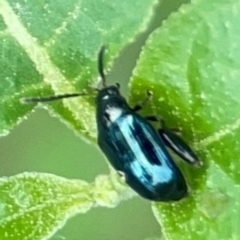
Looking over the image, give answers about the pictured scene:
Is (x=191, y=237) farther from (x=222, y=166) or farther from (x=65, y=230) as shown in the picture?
Answer: (x=65, y=230)

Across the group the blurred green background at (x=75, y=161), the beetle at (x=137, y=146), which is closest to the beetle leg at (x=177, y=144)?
the beetle at (x=137, y=146)

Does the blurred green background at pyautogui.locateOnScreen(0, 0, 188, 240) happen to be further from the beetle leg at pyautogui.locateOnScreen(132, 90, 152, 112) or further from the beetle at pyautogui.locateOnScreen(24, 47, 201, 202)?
the beetle leg at pyautogui.locateOnScreen(132, 90, 152, 112)

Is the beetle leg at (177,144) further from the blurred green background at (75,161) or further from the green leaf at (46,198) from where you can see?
the blurred green background at (75,161)

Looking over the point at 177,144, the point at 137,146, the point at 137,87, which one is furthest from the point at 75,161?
the point at 137,87

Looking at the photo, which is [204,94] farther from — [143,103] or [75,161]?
[75,161]

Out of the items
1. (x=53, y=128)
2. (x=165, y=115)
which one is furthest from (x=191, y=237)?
(x=53, y=128)

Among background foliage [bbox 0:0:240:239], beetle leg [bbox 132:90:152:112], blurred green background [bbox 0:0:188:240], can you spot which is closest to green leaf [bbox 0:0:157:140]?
background foliage [bbox 0:0:240:239]
